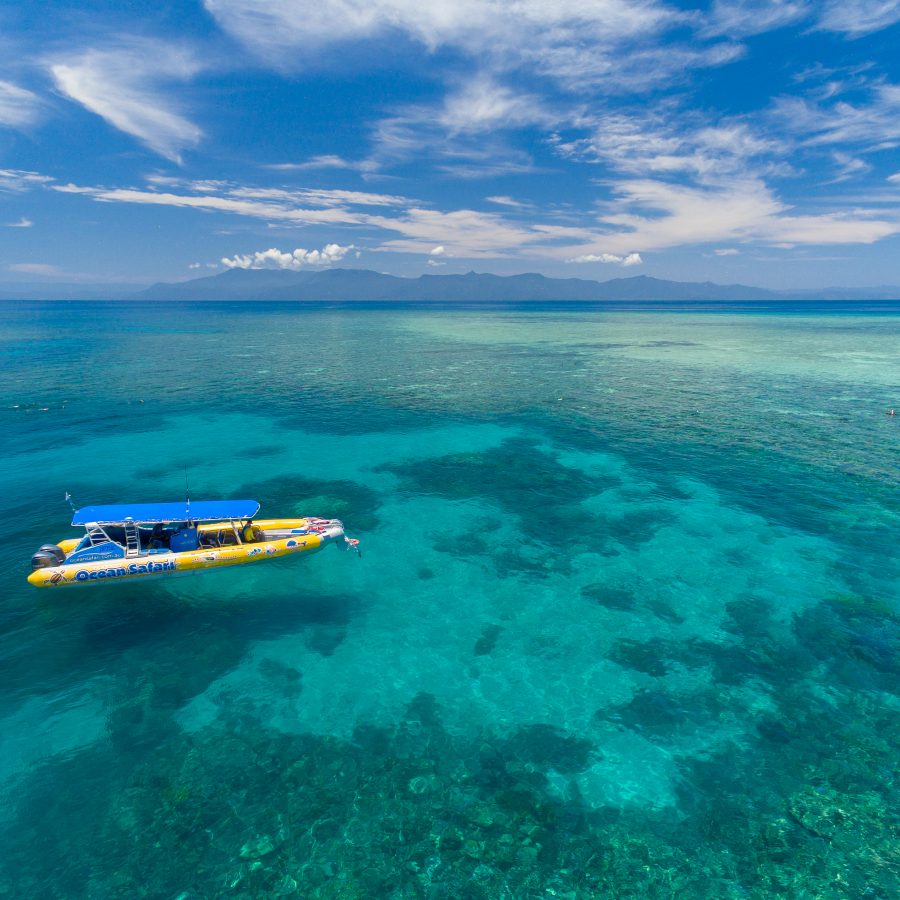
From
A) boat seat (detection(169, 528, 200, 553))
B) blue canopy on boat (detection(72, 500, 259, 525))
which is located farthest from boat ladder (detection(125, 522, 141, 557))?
boat seat (detection(169, 528, 200, 553))

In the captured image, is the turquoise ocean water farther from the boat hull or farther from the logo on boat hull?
the logo on boat hull

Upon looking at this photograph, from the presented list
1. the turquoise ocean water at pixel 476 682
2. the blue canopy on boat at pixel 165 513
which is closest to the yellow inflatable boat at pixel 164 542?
the blue canopy on boat at pixel 165 513

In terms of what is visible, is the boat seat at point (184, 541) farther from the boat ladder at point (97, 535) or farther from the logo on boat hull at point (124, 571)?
the boat ladder at point (97, 535)

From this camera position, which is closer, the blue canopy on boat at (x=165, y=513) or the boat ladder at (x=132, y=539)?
the blue canopy on boat at (x=165, y=513)

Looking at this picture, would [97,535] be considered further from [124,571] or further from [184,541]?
[184,541]

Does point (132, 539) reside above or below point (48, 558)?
above

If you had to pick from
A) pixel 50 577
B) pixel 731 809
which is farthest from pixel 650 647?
pixel 50 577

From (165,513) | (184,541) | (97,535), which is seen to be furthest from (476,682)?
(97,535)
